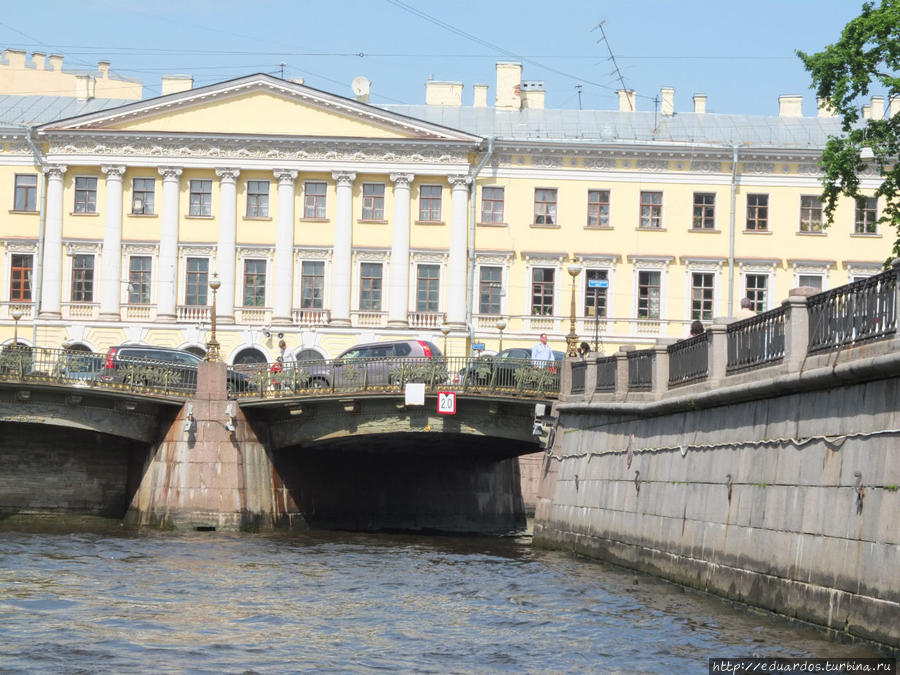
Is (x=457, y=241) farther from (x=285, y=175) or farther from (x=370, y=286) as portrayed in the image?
(x=285, y=175)

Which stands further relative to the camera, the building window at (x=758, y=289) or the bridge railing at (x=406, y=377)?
the building window at (x=758, y=289)

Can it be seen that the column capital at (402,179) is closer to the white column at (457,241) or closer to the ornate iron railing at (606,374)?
the white column at (457,241)

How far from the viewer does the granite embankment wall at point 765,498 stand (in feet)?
53.0

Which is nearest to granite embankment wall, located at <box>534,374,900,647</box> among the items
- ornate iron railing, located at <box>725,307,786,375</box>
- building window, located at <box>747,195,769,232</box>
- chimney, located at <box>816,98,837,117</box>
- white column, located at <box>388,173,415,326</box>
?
ornate iron railing, located at <box>725,307,786,375</box>

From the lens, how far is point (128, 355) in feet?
133

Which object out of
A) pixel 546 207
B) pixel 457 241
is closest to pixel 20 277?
pixel 457 241

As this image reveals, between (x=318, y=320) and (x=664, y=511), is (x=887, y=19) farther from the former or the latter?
(x=318, y=320)

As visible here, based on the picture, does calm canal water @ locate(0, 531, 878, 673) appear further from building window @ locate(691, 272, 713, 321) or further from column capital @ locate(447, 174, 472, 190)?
column capital @ locate(447, 174, 472, 190)

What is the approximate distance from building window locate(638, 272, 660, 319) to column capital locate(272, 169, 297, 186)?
13.4m

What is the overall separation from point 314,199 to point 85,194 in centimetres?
857

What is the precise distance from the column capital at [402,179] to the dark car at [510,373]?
23.9m

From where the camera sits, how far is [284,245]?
58781mm

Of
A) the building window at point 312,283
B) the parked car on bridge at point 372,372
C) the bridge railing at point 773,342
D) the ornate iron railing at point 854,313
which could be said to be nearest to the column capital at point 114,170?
the building window at point 312,283

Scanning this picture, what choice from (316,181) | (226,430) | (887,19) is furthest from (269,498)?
(316,181)
